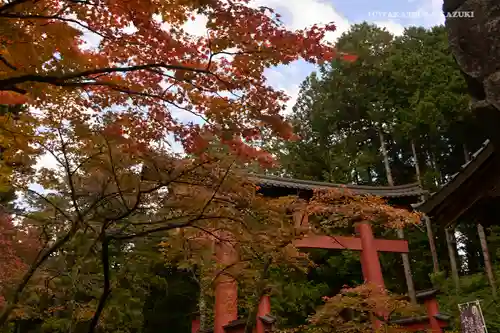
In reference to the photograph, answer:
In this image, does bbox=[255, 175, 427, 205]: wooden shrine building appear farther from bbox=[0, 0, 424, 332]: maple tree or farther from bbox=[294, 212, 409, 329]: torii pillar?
bbox=[0, 0, 424, 332]: maple tree

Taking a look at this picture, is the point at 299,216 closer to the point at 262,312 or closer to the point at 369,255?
the point at 262,312

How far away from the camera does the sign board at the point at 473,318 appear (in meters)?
5.14

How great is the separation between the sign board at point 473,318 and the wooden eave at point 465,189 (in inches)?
79.5

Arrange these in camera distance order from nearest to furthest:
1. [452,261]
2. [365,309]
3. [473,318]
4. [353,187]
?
1. [473,318]
2. [365,309]
3. [353,187]
4. [452,261]

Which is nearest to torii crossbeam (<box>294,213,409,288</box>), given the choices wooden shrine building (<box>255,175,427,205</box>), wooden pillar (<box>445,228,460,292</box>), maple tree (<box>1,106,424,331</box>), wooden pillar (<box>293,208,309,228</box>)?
wooden shrine building (<box>255,175,427,205</box>)

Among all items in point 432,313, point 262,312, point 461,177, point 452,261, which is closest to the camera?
point 461,177

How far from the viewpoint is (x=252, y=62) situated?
3.57 m

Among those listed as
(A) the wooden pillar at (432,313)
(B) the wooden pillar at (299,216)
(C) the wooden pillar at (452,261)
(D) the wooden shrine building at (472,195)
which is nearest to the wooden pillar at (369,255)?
(A) the wooden pillar at (432,313)

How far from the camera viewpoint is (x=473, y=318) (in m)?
5.28

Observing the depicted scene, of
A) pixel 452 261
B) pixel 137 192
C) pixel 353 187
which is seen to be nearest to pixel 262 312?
pixel 353 187

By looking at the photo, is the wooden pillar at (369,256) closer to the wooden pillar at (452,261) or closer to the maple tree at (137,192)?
the wooden pillar at (452,261)

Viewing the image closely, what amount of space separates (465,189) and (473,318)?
2.62m

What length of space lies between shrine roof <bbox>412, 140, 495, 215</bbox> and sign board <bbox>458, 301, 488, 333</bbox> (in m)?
2.17

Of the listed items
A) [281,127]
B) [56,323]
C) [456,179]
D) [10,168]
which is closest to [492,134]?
[456,179]
